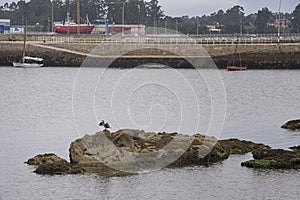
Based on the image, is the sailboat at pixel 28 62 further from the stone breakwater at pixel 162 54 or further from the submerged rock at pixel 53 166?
the submerged rock at pixel 53 166

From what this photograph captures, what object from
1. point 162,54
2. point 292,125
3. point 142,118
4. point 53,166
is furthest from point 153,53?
point 53,166

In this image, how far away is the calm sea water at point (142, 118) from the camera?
2759 cm

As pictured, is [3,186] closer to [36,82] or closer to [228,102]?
[228,102]

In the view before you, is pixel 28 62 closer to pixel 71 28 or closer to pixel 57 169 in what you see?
pixel 71 28

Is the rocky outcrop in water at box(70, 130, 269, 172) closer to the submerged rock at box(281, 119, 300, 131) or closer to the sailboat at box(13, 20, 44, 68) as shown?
Result: the submerged rock at box(281, 119, 300, 131)

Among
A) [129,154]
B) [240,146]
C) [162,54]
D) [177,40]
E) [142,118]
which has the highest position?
[177,40]

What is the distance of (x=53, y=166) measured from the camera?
29641 millimetres

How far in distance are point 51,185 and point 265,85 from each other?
5089 cm

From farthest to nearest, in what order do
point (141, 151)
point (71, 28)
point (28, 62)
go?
point (71, 28) < point (28, 62) < point (141, 151)

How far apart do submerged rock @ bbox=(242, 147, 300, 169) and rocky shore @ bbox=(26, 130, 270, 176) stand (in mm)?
1366

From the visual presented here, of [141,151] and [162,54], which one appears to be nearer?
[141,151]

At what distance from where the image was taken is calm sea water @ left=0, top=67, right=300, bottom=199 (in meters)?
27.6

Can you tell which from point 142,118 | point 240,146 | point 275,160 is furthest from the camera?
point 142,118

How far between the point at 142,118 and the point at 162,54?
170ft
